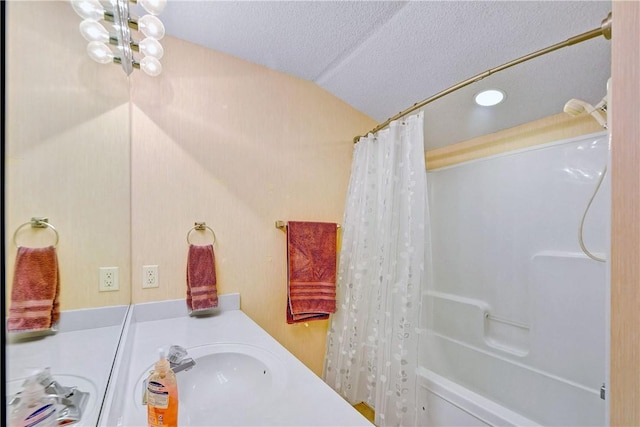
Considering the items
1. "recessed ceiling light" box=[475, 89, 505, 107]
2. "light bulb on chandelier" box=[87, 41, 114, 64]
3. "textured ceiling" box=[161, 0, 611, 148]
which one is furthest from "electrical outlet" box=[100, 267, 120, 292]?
"recessed ceiling light" box=[475, 89, 505, 107]

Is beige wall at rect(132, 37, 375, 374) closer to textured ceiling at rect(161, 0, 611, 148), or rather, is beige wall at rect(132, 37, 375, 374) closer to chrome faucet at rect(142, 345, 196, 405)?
textured ceiling at rect(161, 0, 611, 148)

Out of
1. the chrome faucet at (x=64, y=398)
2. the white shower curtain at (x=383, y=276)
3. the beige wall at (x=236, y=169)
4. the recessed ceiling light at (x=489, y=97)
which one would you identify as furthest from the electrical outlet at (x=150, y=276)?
the recessed ceiling light at (x=489, y=97)

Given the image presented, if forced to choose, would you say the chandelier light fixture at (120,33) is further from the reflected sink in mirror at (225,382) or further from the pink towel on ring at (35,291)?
the reflected sink in mirror at (225,382)

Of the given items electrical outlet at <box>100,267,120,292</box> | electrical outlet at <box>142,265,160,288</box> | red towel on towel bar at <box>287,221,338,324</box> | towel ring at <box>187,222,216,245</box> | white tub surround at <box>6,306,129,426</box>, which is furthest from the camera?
red towel on towel bar at <box>287,221,338,324</box>

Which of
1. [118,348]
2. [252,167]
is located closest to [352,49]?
[252,167]

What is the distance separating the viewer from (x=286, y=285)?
1.75 m

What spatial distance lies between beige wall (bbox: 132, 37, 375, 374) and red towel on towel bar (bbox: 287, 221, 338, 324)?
82mm

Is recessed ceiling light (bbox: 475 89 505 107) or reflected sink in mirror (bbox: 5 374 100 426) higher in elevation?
recessed ceiling light (bbox: 475 89 505 107)

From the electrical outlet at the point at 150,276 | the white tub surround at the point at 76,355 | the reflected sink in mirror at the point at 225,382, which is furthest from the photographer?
the electrical outlet at the point at 150,276

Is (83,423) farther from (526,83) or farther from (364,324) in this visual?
(526,83)

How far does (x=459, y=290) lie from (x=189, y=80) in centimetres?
215

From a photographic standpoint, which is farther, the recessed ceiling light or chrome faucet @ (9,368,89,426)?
the recessed ceiling light

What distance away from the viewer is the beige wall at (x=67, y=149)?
1.29ft

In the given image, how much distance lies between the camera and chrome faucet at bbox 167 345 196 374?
0.89 meters
